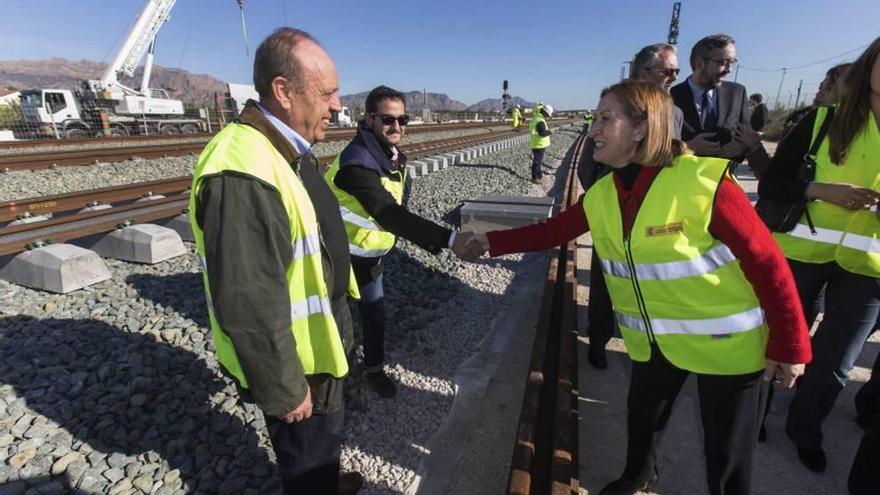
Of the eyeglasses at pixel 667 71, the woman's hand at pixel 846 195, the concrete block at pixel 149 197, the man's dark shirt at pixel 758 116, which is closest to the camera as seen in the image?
the woman's hand at pixel 846 195

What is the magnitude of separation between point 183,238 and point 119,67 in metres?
24.7

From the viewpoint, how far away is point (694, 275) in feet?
5.75

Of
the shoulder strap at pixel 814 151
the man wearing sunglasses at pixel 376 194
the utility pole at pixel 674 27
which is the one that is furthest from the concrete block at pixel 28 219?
the utility pole at pixel 674 27

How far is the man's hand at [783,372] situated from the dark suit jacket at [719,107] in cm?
205

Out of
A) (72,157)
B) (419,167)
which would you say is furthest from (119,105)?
(419,167)

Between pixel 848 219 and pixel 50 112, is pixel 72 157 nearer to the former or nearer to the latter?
pixel 50 112

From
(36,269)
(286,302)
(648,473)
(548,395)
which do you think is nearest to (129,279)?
(36,269)

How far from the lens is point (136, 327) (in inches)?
136

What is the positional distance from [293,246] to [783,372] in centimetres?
200

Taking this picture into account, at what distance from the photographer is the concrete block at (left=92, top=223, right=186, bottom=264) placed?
183 inches

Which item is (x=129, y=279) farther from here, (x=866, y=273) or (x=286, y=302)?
(x=866, y=273)

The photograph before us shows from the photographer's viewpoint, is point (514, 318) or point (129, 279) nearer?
point (129, 279)

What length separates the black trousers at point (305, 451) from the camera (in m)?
1.89

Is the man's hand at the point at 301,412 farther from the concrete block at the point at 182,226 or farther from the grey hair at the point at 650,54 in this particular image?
the concrete block at the point at 182,226
